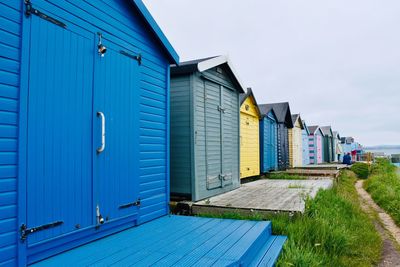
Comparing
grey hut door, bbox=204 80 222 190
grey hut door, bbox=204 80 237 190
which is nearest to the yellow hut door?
grey hut door, bbox=204 80 237 190

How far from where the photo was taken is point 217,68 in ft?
23.9

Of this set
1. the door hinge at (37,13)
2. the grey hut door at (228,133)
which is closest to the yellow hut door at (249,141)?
the grey hut door at (228,133)

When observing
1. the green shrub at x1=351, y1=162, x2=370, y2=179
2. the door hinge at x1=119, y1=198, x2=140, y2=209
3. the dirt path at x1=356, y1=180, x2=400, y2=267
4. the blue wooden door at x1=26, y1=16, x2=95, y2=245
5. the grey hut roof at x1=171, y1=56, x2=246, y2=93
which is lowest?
Answer: the dirt path at x1=356, y1=180, x2=400, y2=267

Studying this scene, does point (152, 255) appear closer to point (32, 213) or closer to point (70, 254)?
point (70, 254)

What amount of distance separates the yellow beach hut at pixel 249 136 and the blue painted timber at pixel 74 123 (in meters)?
6.16

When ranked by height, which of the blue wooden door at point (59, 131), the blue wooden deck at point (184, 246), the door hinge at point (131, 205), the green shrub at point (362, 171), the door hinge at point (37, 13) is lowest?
the green shrub at point (362, 171)

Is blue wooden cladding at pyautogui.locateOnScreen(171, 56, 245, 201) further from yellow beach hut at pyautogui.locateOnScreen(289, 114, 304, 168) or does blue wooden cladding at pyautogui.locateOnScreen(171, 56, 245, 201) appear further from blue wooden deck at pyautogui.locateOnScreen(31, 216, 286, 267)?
yellow beach hut at pyautogui.locateOnScreen(289, 114, 304, 168)

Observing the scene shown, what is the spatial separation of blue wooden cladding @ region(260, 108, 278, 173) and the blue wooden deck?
8.65 meters

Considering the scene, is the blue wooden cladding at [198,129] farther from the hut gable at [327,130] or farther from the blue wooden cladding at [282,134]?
the hut gable at [327,130]

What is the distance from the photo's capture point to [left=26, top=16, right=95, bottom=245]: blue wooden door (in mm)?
2799

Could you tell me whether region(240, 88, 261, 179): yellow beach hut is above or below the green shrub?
above

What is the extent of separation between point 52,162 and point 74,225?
74cm

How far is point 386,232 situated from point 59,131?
23.7ft

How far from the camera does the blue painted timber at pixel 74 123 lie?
263 centimetres
